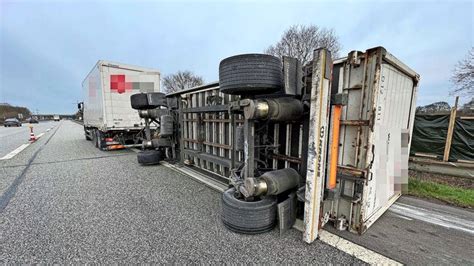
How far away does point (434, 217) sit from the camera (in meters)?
2.96

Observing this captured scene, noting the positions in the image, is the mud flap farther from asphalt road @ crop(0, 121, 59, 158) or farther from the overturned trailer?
asphalt road @ crop(0, 121, 59, 158)

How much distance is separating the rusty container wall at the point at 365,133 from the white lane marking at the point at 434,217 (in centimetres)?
52

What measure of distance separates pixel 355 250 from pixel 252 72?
2311 millimetres

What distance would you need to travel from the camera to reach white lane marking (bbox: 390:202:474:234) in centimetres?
272

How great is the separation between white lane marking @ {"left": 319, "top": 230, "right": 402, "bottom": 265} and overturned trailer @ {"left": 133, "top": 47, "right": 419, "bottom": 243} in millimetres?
160

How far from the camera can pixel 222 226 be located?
2.70 metres

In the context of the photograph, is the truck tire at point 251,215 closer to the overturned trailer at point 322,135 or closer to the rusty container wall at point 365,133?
the overturned trailer at point 322,135

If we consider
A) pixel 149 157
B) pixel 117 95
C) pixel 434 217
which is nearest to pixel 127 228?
pixel 149 157

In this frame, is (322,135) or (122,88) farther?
(122,88)

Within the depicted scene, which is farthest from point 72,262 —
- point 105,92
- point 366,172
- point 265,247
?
point 105,92

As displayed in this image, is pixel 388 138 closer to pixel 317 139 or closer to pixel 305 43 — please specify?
pixel 317 139

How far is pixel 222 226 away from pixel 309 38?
59.3ft

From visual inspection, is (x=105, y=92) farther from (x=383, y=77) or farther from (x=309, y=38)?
(x=309, y=38)

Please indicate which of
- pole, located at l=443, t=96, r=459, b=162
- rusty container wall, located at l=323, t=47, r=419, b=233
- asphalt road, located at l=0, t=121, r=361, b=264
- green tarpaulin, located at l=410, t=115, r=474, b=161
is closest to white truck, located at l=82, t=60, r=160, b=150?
asphalt road, located at l=0, t=121, r=361, b=264
